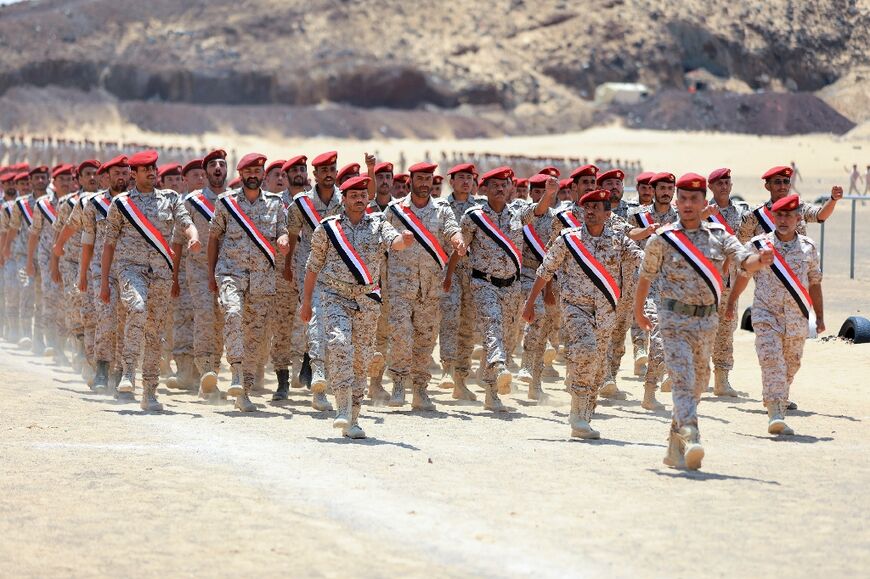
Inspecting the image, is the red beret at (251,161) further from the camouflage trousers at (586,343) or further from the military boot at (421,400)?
the camouflage trousers at (586,343)

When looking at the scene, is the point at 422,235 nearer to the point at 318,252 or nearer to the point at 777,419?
the point at 318,252

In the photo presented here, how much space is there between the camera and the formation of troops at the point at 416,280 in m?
10.9

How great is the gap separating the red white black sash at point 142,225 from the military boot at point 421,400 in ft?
7.88

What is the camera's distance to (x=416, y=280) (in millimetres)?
12898

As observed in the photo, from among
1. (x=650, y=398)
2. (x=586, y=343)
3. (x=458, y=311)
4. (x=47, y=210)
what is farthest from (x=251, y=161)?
(x=47, y=210)

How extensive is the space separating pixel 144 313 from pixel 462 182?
2967mm

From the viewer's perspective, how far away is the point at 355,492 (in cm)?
902

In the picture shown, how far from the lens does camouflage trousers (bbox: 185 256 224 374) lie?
1369 centimetres

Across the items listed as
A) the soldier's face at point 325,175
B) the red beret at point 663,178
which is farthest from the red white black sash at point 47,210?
the red beret at point 663,178

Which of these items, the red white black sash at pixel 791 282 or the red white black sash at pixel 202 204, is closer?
the red white black sash at pixel 791 282

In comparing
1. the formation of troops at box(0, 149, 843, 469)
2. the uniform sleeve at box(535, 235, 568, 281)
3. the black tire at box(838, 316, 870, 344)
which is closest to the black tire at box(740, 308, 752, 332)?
the black tire at box(838, 316, 870, 344)

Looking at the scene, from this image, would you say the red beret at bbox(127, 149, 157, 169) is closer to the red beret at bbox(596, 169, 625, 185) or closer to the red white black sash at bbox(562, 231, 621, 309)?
the red beret at bbox(596, 169, 625, 185)

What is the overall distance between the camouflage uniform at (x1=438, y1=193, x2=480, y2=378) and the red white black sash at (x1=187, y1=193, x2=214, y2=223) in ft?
7.11

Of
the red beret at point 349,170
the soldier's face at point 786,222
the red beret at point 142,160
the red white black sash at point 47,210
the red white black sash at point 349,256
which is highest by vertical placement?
the red beret at point 142,160
